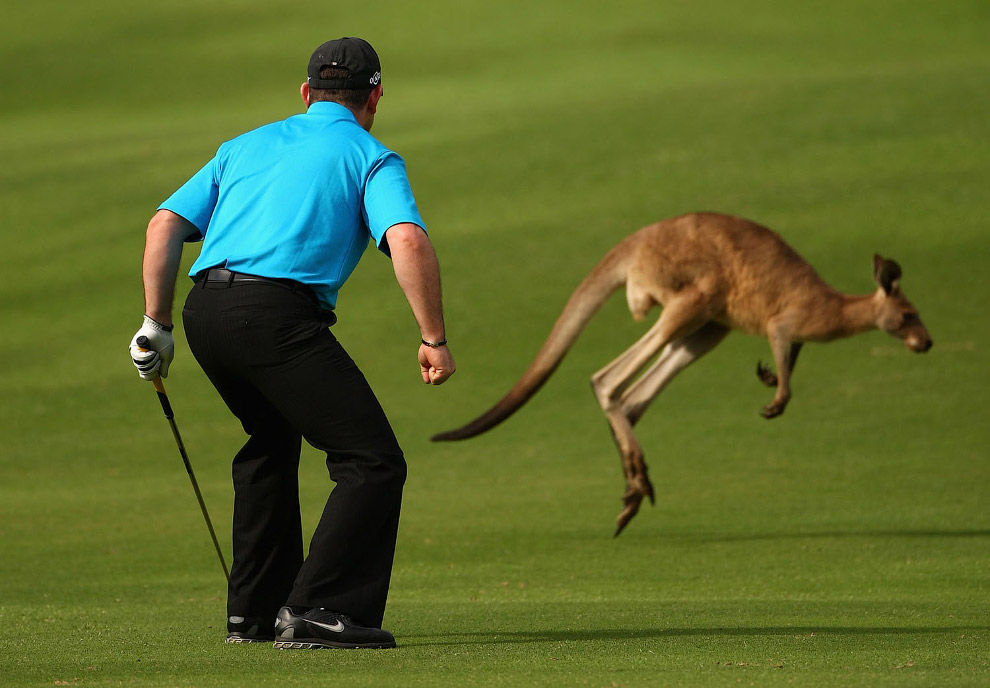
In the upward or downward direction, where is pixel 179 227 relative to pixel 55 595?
upward

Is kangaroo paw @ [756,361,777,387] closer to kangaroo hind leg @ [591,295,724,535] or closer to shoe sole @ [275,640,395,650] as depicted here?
kangaroo hind leg @ [591,295,724,535]

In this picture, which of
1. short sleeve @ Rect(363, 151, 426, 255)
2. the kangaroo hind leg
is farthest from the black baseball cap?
the kangaroo hind leg

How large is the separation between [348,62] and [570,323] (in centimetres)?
500

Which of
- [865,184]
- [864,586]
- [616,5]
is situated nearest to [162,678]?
[864,586]

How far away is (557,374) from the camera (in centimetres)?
1416

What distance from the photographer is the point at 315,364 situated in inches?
174

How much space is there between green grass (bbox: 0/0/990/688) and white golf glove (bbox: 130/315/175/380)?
2.94 ft

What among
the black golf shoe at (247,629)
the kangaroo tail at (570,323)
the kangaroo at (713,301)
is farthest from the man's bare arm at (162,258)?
the kangaroo at (713,301)

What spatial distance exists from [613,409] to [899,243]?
8.48 m

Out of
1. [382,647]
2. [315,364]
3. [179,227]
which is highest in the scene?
[179,227]

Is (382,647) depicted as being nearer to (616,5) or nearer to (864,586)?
(864,586)

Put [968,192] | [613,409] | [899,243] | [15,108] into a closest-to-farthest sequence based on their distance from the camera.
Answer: [613,409] < [899,243] < [968,192] < [15,108]

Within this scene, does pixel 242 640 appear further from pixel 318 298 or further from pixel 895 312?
pixel 895 312

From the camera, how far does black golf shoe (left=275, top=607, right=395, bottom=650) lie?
176 inches
